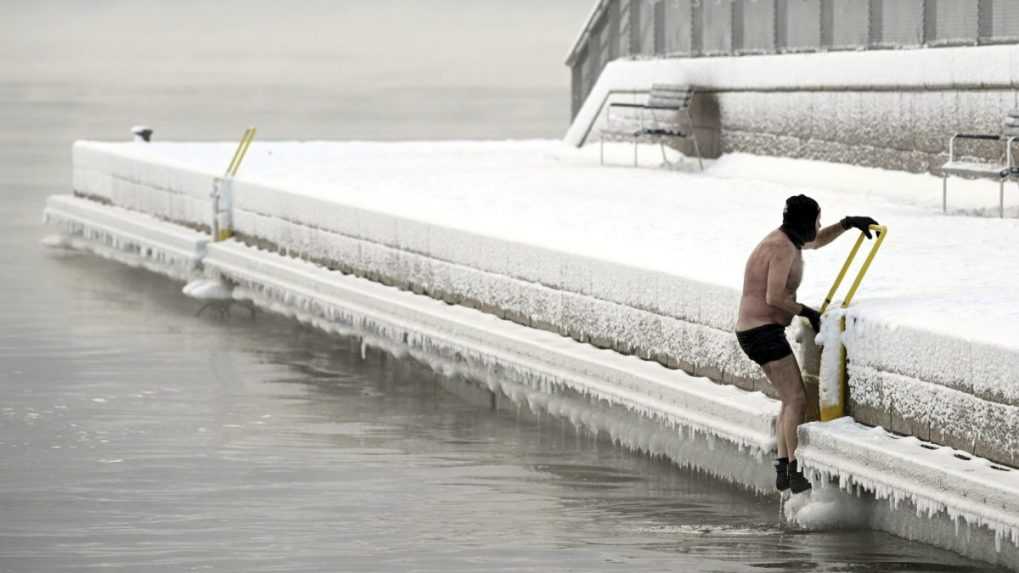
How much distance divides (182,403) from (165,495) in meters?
3.86

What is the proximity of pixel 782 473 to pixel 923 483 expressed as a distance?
4.23ft

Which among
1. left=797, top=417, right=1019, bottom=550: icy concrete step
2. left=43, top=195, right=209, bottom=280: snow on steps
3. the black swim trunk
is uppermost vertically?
the black swim trunk

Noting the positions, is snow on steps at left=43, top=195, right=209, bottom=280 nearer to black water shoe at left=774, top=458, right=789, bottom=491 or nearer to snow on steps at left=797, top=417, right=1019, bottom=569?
black water shoe at left=774, top=458, right=789, bottom=491

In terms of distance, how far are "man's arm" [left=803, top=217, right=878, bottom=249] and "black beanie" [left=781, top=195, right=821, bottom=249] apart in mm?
157

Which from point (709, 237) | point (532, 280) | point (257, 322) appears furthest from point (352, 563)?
point (257, 322)

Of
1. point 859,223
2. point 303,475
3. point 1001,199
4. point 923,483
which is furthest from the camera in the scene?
point 1001,199

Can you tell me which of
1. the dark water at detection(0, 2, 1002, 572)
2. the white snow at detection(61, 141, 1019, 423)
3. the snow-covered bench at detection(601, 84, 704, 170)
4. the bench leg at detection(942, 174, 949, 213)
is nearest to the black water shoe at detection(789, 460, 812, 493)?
the dark water at detection(0, 2, 1002, 572)

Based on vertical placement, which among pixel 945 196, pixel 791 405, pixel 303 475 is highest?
pixel 945 196

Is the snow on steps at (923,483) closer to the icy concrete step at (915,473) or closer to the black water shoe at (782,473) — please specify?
the icy concrete step at (915,473)

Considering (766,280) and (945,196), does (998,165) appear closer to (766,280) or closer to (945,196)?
(945,196)

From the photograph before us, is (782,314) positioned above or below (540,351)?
above

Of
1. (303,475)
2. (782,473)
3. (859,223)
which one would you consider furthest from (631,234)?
(782,473)

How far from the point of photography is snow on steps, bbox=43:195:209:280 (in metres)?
25.9

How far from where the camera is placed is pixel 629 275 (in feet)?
50.7
